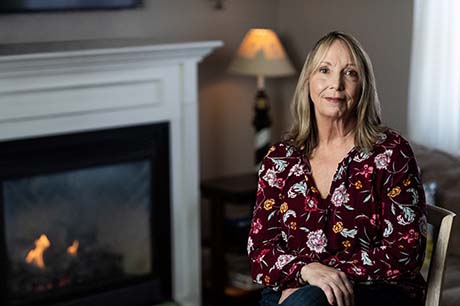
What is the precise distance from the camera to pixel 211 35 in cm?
445

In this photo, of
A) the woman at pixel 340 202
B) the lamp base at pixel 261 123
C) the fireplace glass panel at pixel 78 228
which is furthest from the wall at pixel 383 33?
the woman at pixel 340 202

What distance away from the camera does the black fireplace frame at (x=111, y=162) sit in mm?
3631

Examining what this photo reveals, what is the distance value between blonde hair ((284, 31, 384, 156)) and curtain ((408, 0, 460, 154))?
1.49 meters

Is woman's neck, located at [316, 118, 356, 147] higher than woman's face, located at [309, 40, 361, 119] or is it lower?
lower

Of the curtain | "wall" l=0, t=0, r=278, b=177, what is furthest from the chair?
"wall" l=0, t=0, r=278, b=177

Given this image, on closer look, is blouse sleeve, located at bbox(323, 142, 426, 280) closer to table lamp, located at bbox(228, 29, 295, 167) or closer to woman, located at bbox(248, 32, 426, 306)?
woman, located at bbox(248, 32, 426, 306)

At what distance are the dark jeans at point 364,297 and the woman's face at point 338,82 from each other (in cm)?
45

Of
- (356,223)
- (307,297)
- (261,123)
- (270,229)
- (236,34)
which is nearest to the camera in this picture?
(307,297)

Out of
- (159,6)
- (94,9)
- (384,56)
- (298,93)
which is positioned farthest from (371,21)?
(298,93)

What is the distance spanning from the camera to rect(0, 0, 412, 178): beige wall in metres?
4.01

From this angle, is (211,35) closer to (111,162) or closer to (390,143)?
(111,162)

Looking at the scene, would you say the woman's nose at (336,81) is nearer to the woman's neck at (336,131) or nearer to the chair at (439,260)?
the woman's neck at (336,131)

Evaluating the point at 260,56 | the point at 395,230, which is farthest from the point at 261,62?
the point at 395,230

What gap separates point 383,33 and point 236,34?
0.76m
